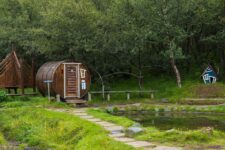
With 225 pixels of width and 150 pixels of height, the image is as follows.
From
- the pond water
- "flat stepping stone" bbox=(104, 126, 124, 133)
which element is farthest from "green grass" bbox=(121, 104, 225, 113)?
"flat stepping stone" bbox=(104, 126, 124, 133)

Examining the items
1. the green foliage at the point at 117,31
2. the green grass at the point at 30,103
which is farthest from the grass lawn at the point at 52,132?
the green foliage at the point at 117,31

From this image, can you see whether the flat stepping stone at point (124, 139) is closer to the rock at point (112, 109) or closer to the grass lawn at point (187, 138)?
the grass lawn at point (187, 138)

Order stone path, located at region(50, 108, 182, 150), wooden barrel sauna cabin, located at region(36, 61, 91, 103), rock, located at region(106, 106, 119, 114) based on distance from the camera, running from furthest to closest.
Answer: wooden barrel sauna cabin, located at region(36, 61, 91, 103) < rock, located at region(106, 106, 119, 114) < stone path, located at region(50, 108, 182, 150)

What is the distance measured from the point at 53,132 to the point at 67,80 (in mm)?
11895

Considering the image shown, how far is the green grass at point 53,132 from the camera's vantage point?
11505 millimetres

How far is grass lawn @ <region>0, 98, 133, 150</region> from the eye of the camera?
11.5 m

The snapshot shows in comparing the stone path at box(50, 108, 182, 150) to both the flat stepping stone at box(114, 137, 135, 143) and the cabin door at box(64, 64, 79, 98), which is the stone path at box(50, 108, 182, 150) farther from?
the cabin door at box(64, 64, 79, 98)

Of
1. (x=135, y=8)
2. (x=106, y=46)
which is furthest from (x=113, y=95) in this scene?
(x=135, y=8)

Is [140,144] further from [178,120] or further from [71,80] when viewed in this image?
[71,80]

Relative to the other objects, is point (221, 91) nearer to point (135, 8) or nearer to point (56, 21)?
point (135, 8)

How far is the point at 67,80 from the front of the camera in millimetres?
26359

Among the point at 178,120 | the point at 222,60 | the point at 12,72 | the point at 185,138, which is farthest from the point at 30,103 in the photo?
the point at 222,60

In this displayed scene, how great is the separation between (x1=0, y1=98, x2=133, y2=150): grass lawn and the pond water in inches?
151

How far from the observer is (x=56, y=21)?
27594 millimetres
